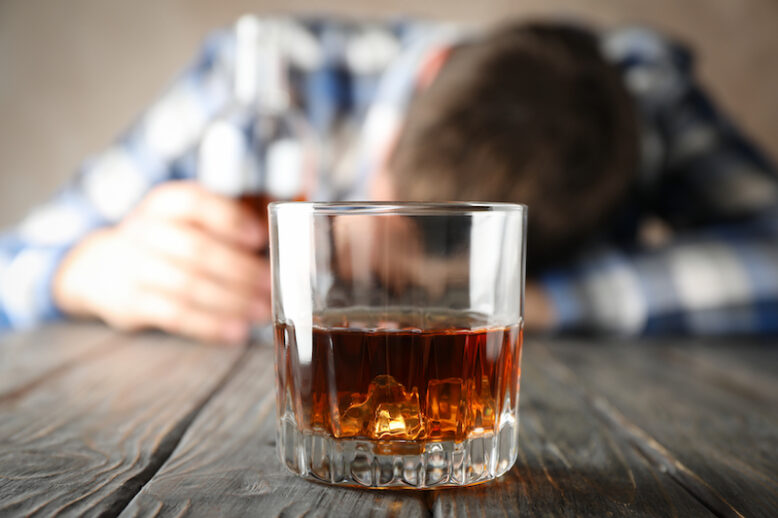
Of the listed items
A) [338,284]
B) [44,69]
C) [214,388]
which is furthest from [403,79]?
[44,69]

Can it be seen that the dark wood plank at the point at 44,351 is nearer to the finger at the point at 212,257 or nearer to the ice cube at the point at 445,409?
the finger at the point at 212,257

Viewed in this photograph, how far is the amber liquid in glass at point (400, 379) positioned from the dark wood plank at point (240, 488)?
0.03 metres

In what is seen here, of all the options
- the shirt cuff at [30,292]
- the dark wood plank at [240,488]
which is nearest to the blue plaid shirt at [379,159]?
the shirt cuff at [30,292]

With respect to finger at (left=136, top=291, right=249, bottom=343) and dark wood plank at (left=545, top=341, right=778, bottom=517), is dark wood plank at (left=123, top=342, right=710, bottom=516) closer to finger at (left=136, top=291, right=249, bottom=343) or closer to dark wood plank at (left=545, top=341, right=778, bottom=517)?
dark wood plank at (left=545, top=341, right=778, bottom=517)

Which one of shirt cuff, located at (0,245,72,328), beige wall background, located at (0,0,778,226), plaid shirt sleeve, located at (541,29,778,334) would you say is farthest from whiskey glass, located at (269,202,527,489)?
beige wall background, located at (0,0,778,226)

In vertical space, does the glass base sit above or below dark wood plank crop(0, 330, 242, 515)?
above

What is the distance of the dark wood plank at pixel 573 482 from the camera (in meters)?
0.31

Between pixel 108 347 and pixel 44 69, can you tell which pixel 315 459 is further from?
pixel 44 69

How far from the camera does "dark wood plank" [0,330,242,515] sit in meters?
0.31

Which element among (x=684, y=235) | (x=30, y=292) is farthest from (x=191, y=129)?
(x=684, y=235)

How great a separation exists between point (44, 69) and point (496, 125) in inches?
63.3

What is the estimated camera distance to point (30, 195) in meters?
2.04

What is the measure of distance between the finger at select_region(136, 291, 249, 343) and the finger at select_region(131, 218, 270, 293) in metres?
0.06

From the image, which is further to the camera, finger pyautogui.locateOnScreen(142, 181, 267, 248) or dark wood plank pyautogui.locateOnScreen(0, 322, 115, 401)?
finger pyautogui.locateOnScreen(142, 181, 267, 248)
